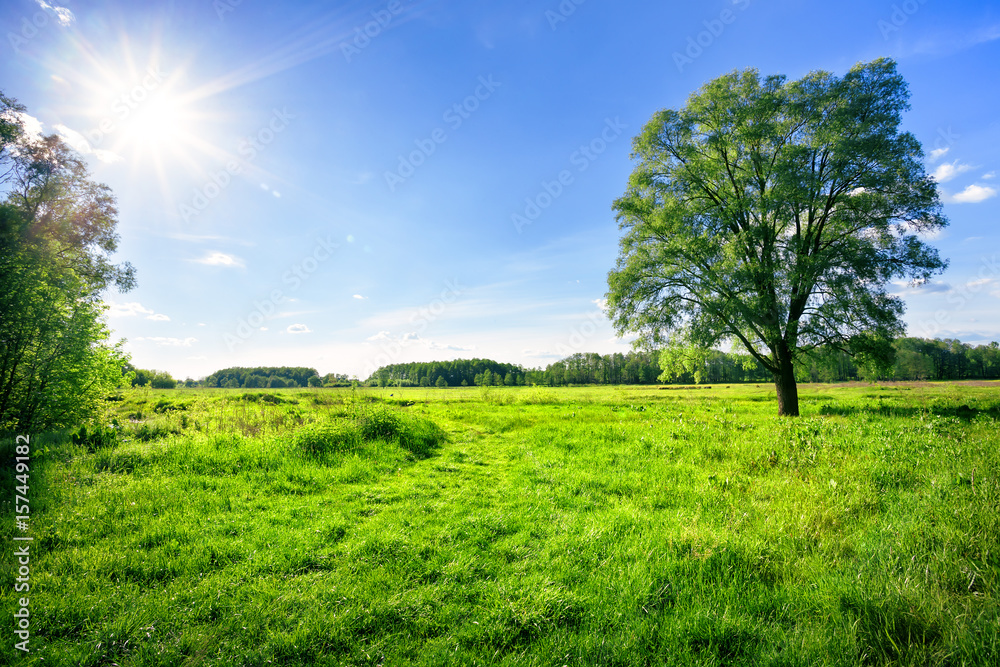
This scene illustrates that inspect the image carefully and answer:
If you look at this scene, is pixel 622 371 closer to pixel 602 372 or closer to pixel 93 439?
pixel 602 372

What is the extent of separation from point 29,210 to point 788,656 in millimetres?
32423

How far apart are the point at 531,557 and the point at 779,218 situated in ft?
60.8

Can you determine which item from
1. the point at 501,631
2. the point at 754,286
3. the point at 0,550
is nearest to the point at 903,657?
the point at 501,631

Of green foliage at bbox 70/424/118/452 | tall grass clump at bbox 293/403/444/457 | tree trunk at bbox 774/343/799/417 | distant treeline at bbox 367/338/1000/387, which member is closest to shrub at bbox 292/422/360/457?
tall grass clump at bbox 293/403/444/457

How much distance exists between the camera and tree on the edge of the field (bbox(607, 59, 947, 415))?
47.7 feet

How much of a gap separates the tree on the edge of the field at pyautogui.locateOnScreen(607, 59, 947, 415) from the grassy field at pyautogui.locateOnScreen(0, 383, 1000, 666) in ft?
25.0

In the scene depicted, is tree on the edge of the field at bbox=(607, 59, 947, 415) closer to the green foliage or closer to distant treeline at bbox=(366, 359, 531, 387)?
the green foliage

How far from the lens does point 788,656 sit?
9.17 feet

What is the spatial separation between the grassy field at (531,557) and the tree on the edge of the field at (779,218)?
25.0ft

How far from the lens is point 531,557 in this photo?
465 centimetres

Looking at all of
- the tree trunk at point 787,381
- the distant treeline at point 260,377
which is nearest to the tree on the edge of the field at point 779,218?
the tree trunk at point 787,381

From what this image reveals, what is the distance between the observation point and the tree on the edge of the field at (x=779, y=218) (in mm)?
14539

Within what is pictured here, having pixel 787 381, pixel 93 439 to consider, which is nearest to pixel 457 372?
pixel 787 381

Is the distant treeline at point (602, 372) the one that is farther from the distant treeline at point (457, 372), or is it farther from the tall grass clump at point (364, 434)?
the tall grass clump at point (364, 434)
